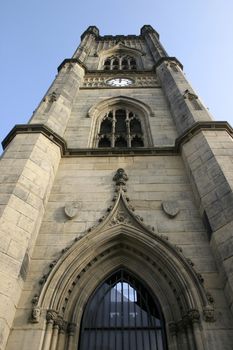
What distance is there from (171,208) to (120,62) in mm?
18560

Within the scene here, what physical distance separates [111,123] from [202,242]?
8335 mm

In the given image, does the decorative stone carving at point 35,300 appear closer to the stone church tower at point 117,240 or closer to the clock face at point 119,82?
the stone church tower at point 117,240

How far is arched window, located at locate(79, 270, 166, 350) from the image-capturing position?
6.73 m

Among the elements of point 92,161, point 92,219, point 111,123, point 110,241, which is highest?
point 111,123

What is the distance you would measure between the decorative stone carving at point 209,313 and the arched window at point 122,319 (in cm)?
104

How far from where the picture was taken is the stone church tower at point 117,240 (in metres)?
6.47

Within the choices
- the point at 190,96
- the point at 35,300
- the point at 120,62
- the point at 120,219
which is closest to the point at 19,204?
the point at 35,300

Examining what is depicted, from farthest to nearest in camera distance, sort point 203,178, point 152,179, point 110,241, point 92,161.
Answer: point 92,161
point 152,179
point 203,178
point 110,241

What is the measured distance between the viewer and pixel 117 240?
8.20 meters

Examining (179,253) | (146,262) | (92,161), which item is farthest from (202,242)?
(92,161)

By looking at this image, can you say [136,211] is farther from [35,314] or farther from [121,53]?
[121,53]

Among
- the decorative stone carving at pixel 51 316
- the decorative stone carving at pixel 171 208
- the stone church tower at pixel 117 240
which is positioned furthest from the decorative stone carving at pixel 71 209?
the decorative stone carving at pixel 51 316

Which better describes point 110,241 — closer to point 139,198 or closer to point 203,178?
point 139,198

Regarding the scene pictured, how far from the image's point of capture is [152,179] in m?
9.93
